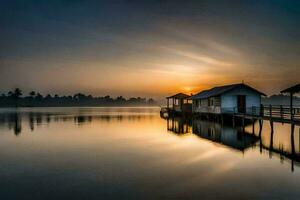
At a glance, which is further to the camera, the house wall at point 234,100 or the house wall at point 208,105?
the house wall at point 208,105

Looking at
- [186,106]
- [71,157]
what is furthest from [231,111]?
[71,157]

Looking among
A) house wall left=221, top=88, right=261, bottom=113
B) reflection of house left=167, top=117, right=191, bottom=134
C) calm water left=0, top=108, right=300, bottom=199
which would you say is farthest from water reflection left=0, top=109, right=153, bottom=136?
house wall left=221, top=88, right=261, bottom=113

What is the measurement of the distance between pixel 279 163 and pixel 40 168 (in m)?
13.5

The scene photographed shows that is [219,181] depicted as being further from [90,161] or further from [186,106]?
[186,106]

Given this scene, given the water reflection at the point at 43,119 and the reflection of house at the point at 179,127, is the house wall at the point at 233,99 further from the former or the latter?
the water reflection at the point at 43,119

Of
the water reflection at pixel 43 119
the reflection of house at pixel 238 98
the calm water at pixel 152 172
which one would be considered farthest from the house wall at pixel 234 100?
the water reflection at pixel 43 119

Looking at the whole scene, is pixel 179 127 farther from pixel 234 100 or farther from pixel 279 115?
pixel 279 115

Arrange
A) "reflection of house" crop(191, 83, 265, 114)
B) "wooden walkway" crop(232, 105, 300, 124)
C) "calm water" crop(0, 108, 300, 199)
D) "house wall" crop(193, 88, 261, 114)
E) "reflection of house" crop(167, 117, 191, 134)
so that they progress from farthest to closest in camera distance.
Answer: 1. "house wall" crop(193, 88, 261, 114)
2. "reflection of house" crop(191, 83, 265, 114)
3. "reflection of house" crop(167, 117, 191, 134)
4. "wooden walkway" crop(232, 105, 300, 124)
5. "calm water" crop(0, 108, 300, 199)

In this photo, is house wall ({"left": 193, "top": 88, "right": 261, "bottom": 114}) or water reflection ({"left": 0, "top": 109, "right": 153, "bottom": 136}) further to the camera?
water reflection ({"left": 0, "top": 109, "right": 153, "bottom": 136})

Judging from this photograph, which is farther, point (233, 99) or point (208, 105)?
point (208, 105)

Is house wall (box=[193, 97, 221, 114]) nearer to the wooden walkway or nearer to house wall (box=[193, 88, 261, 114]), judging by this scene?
house wall (box=[193, 88, 261, 114])

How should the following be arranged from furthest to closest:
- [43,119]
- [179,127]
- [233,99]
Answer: [43,119], [179,127], [233,99]

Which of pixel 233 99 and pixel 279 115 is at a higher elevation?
pixel 233 99

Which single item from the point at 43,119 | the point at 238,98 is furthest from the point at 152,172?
the point at 43,119
